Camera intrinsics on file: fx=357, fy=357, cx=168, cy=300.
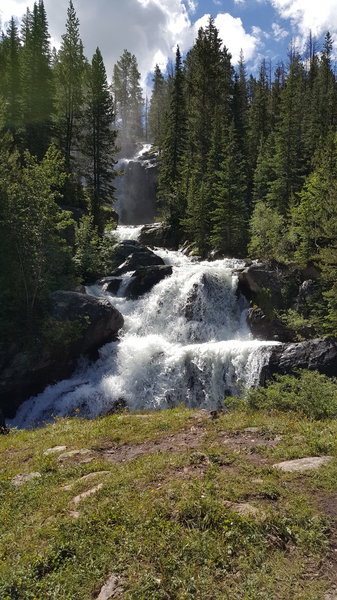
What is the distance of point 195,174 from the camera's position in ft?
136

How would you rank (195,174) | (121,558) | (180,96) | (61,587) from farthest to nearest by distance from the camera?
(180,96), (195,174), (121,558), (61,587)

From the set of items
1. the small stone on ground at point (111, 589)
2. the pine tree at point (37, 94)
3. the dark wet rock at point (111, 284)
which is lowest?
the small stone on ground at point (111, 589)

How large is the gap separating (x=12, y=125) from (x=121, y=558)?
41448 millimetres

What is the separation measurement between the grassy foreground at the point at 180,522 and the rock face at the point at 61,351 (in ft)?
33.3

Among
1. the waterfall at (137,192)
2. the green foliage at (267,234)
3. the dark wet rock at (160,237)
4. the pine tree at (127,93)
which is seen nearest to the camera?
the green foliage at (267,234)

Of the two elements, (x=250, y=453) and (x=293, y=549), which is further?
(x=250, y=453)

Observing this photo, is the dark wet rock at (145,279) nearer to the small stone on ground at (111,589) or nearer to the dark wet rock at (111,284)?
the dark wet rock at (111,284)

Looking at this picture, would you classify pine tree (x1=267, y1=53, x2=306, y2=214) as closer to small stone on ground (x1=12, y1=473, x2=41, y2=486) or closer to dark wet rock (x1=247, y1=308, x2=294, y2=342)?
dark wet rock (x1=247, y1=308, x2=294, y2=342)

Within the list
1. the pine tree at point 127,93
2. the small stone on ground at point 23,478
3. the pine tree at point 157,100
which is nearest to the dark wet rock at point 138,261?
the small stone on ground at point 23,478

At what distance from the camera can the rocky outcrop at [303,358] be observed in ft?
53.2

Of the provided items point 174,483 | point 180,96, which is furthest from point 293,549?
point 180,96

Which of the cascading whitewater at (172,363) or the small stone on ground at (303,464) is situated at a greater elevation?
the small stone on ground at (303,464)

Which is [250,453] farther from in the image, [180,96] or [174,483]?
[180,96]

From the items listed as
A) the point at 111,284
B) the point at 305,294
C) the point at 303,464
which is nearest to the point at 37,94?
the point at 111,284
